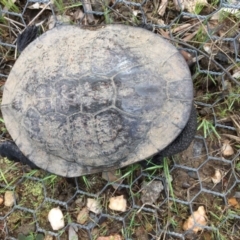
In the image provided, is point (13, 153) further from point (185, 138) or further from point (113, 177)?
point (185, 138)

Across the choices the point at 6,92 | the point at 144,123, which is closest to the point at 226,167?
the point at 144,123

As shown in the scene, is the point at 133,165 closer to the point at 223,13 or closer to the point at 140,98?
the point at 140,98

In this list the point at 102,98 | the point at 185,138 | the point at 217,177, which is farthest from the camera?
the point at 217,177

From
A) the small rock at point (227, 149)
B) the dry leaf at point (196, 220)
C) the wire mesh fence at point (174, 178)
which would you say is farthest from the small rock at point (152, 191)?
the small rock at point (227, 149)

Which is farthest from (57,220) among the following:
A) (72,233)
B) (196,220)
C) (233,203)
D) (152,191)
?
(233,203)

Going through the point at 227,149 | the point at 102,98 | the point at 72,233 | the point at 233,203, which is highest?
the point at 102,98

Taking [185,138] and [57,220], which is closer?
[185,138]

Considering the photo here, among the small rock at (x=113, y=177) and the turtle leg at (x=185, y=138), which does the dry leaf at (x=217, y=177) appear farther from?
the small rock at (x=113, y=177)
